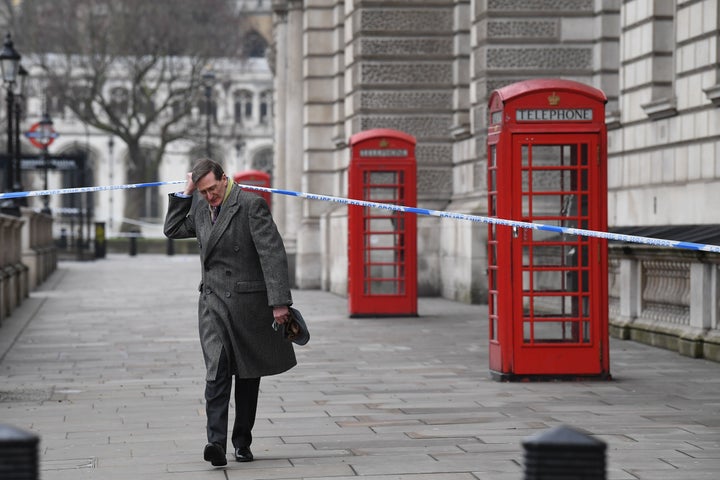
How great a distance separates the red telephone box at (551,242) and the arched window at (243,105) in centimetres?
9084

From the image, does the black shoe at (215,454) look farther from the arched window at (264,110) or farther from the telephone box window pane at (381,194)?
the arched window at (264,110)

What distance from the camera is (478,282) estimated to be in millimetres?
20750

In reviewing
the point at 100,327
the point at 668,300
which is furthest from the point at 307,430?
the point at 100,327

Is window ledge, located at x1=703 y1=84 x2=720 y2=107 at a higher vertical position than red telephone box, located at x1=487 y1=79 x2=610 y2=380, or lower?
higher

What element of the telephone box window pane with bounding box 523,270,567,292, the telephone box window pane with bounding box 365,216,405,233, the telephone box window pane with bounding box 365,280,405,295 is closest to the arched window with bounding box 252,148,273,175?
the telephone box window pane with bounding box 365,216,405,233

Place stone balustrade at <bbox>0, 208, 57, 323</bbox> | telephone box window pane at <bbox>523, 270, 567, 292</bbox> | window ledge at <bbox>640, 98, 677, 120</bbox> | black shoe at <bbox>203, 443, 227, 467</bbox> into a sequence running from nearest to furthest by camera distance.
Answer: black shoe at <bbox>203, 443, 227, 467</bbox> → telephone box window pane at <bbox>523, 270, 567, 292</bbox> → window ledge at <bbox>640, 98, 677, 120</bbox> → stone balustrade at <bbox>0, 208, 57, 323</bbox>

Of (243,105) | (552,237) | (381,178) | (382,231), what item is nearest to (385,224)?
(382,231)

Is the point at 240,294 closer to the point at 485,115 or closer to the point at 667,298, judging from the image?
the point at 667,298

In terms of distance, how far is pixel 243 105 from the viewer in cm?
10344

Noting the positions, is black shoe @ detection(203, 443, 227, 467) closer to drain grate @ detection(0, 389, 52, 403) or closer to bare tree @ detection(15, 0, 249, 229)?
drain grate @ detection(0, 389, 52, 403)

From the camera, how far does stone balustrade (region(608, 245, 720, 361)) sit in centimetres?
1269

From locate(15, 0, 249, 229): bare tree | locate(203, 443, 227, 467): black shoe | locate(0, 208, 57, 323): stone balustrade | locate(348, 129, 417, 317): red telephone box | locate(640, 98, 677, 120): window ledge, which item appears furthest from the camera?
locate(15, 0, 249, 229): bare tree

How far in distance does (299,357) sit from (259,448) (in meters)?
5.27

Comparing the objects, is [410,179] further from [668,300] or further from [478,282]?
[668,300]
